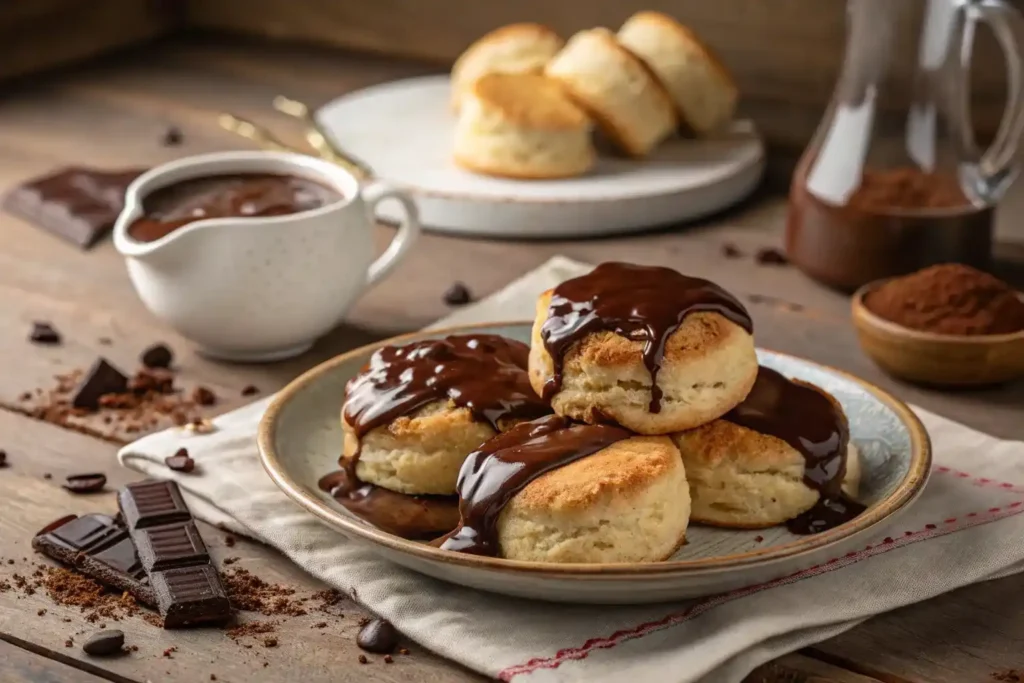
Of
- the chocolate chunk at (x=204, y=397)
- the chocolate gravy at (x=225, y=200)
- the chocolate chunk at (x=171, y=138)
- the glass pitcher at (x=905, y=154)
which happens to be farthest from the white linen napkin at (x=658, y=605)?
the chocolate chunk at (x=171, y=138)

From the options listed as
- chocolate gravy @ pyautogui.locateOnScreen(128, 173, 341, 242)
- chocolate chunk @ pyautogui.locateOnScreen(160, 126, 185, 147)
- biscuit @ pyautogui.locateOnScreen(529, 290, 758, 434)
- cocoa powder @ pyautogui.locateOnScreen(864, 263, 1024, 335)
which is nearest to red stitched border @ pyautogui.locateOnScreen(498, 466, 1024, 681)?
biscuit @ pyautogui.locateOnScreen(529, 290, 758, 434)

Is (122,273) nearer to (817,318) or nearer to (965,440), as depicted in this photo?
(817,318)

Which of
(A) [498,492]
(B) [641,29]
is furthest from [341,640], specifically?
(B) [641,29]

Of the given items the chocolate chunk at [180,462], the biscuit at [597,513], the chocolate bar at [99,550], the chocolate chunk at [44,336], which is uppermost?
the biscuit at [597,513]

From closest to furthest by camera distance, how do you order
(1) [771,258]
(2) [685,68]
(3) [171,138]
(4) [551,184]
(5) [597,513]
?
1. (5) [597,513]
2. (1) [771,258]
3. (4) [551,184]
4. (2) [685,68]
5. (3) [171,138]

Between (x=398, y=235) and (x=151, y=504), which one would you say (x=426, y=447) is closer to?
(x=151, y=504)

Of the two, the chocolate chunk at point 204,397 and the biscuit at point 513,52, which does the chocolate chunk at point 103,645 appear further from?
the biscuit at point 513,52

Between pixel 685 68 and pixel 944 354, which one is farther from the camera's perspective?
pixel 685 68

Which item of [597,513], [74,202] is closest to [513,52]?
[74,202]
